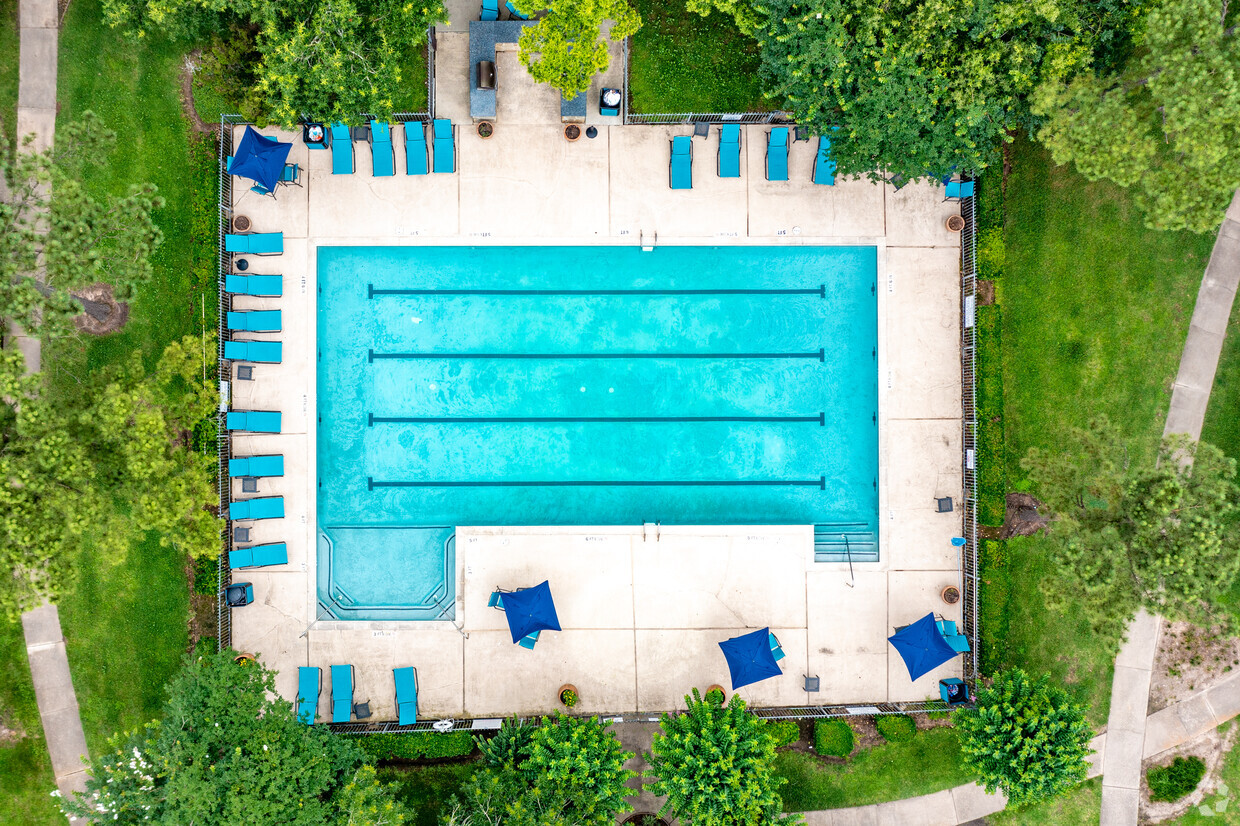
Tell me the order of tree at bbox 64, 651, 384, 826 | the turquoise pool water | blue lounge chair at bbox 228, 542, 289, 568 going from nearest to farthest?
tree at bbox 64, 651, 384, 826
blue lounge chair at bbox 228, 542, 289, 568
the turquoise pool water

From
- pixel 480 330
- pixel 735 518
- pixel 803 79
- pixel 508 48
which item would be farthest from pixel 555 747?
pixel 508 48

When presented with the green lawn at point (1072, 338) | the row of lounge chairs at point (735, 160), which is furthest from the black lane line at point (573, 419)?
the row of lounge chairs at point (735, 160)

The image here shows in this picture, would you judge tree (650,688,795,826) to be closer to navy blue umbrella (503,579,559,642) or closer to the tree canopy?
navy blue umbrella (503,579,559,642)

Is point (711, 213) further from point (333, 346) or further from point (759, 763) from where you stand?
point (759, 763)

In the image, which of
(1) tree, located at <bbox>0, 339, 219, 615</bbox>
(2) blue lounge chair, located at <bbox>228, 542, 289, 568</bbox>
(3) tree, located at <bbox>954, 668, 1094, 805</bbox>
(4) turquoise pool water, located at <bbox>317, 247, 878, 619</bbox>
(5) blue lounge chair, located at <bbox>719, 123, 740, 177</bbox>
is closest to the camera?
(1) tree, located at <bbox>0, 339, 219, 615</bbox>

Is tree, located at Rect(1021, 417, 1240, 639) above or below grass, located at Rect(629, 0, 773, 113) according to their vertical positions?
below

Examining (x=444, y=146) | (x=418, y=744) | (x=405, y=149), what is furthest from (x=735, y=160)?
(x=418, y=744)

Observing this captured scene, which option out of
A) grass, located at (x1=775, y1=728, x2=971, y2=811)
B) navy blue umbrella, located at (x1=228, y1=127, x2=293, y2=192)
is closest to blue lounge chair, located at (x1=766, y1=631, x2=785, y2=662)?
grass, located at (x1=775, y1=728, x2=971, y2=811)
